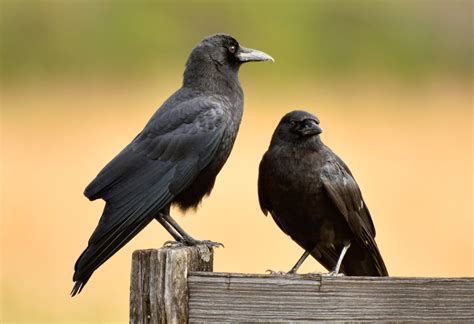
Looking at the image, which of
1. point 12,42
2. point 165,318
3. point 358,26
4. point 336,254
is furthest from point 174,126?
point 358,26

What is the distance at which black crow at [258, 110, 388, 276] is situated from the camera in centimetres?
566

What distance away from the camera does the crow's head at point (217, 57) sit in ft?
19.8

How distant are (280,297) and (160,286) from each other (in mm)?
446

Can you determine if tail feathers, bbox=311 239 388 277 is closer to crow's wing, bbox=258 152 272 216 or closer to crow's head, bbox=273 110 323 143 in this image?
crow's wing, bbox=258 152 272 216

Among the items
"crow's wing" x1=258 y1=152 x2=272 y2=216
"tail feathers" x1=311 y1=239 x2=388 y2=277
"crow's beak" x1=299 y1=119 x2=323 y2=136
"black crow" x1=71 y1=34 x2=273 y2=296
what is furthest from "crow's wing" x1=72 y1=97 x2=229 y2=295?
"tail feathers" x1=311 y1=239 x2=388 y2=277

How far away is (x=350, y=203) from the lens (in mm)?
5730

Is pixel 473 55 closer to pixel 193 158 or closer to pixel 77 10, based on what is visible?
pixel 77 10

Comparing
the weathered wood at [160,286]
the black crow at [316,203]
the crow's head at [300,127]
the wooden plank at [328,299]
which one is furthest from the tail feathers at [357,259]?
the weathered wood at [160,286]

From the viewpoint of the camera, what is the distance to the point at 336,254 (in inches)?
230

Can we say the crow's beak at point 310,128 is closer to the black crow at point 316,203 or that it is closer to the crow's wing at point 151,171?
the black crow at point 316,203

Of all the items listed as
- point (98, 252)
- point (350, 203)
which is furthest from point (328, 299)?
point (350, 203)

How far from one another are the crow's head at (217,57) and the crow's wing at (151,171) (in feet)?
0.75

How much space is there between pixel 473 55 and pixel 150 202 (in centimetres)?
1530

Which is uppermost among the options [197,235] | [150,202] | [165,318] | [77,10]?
[77,10]
